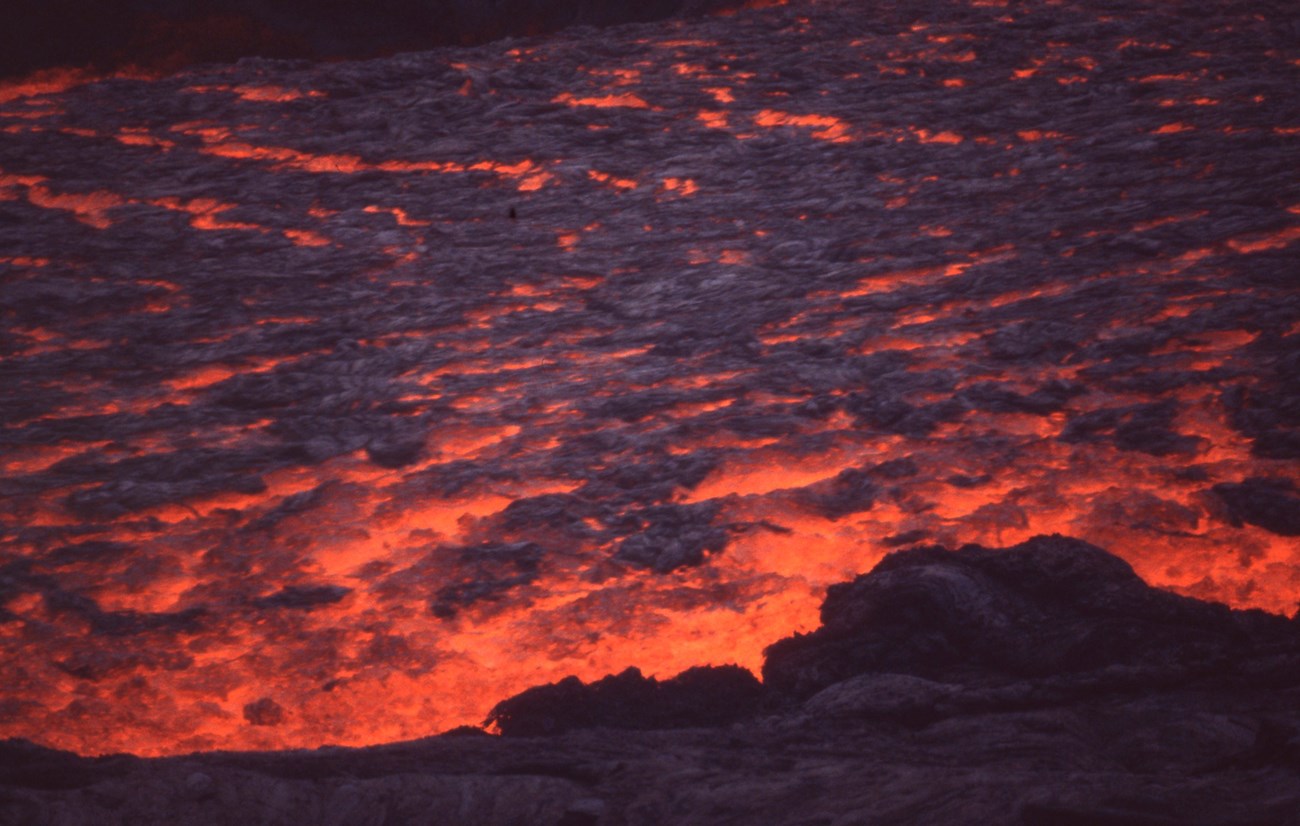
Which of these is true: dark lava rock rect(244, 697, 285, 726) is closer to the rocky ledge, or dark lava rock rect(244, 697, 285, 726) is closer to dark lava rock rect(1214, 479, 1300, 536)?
the rocky ledge

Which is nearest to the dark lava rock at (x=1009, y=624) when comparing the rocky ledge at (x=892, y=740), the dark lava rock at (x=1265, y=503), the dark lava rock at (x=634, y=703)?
the rocky ledge at (x=892, y=740)

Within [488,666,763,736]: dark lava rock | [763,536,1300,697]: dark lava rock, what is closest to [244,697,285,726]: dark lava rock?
[488,666,763,736]: dark lava rock

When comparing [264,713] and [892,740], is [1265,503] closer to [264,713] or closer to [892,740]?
[892,740]

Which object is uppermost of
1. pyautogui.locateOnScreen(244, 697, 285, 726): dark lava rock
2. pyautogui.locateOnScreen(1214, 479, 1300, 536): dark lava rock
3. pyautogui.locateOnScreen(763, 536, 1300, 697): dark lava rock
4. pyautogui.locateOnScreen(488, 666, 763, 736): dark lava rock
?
pyautogui.locateOnScreen(1214, 479, 1300, 536): dark lava rock

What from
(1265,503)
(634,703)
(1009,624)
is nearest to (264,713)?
(634,703)

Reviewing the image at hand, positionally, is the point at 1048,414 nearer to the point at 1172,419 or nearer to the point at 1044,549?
the point at 1172,419

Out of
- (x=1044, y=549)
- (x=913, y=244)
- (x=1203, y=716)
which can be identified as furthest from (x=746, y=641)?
(x=913, y=244)
